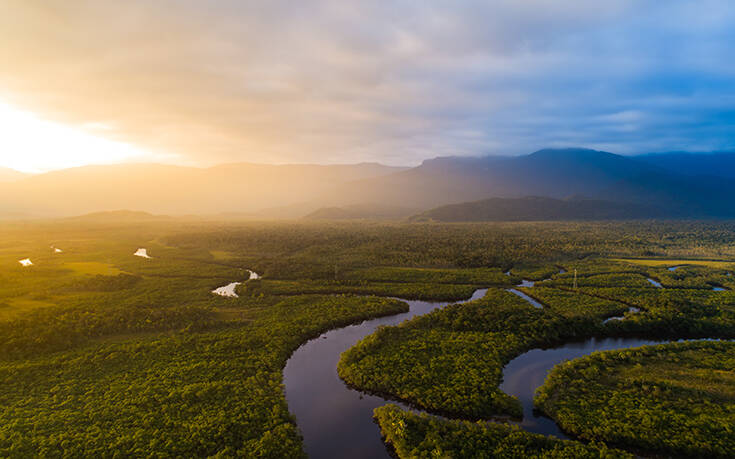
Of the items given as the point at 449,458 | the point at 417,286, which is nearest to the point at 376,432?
the point at 449,458

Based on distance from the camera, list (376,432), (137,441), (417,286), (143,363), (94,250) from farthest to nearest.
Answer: (94,250) → (417,286) → (143,363) → (376,432) → (137,441)

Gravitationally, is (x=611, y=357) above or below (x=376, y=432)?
above

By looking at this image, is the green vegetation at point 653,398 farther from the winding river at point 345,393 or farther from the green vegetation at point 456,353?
the green vegetation at point 456,353

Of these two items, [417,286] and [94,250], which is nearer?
[417,286]

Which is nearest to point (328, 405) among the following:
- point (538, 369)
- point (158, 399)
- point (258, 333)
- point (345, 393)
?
point (345, 393)

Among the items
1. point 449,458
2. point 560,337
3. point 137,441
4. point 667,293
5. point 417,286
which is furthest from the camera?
point 417,286

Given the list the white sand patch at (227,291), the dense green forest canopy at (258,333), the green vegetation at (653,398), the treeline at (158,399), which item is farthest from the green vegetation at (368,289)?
the green vegetation at (653,398)

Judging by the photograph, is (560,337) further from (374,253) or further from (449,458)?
(374,253)

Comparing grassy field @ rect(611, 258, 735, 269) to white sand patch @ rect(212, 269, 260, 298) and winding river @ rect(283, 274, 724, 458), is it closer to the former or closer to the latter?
winding river @ rect(283, 274, 724, 458)
